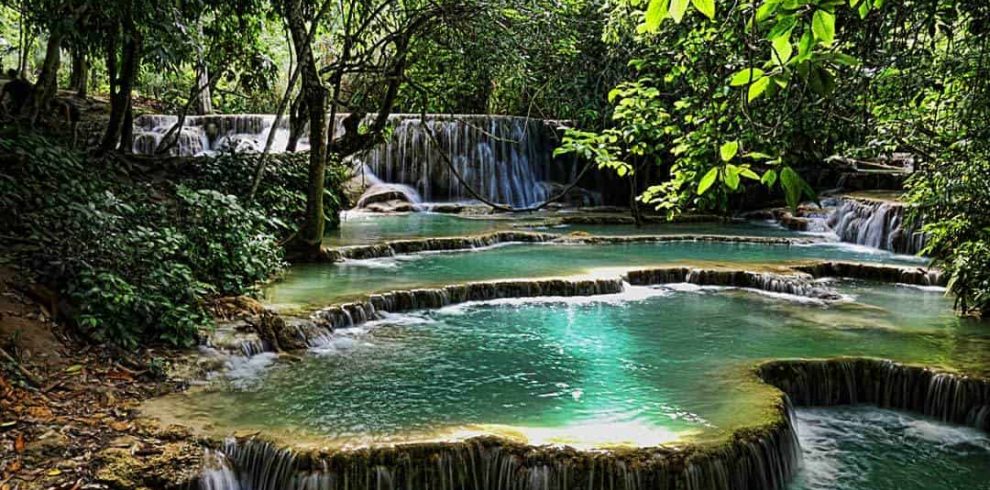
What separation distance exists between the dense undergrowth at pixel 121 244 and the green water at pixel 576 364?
1100mm

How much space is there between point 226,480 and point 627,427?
263 centimetres

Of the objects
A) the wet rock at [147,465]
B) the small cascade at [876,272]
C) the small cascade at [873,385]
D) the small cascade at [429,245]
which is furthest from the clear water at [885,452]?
the small cascade at [429,245]

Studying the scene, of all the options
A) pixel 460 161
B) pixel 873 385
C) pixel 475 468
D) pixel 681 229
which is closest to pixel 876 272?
pixel 873 385

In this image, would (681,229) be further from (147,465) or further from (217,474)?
(147,465)

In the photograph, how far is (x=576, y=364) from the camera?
284 inches

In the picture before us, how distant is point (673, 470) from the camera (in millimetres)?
4852

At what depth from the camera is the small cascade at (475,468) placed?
4789mm

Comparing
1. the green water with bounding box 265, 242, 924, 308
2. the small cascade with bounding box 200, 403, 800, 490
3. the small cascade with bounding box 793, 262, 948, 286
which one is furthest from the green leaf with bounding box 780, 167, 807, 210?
the small cascade with bounding box 793, 262, 948, 286

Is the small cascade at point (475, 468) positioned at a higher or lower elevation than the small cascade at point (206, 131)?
lower

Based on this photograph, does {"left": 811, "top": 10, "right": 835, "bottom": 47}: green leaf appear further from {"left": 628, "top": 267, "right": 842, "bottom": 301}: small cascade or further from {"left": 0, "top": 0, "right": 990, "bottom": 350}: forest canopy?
{"left": 628, "top": 267, "right": 842, "bottom": 301}: small cascade

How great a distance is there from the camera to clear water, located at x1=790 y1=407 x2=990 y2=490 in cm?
558

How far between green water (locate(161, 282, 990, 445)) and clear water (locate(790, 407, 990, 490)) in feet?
2.02

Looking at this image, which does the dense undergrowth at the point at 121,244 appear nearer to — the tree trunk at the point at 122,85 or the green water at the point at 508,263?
the green water at the point at 508,263

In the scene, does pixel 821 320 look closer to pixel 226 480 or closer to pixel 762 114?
pixel 762 114
